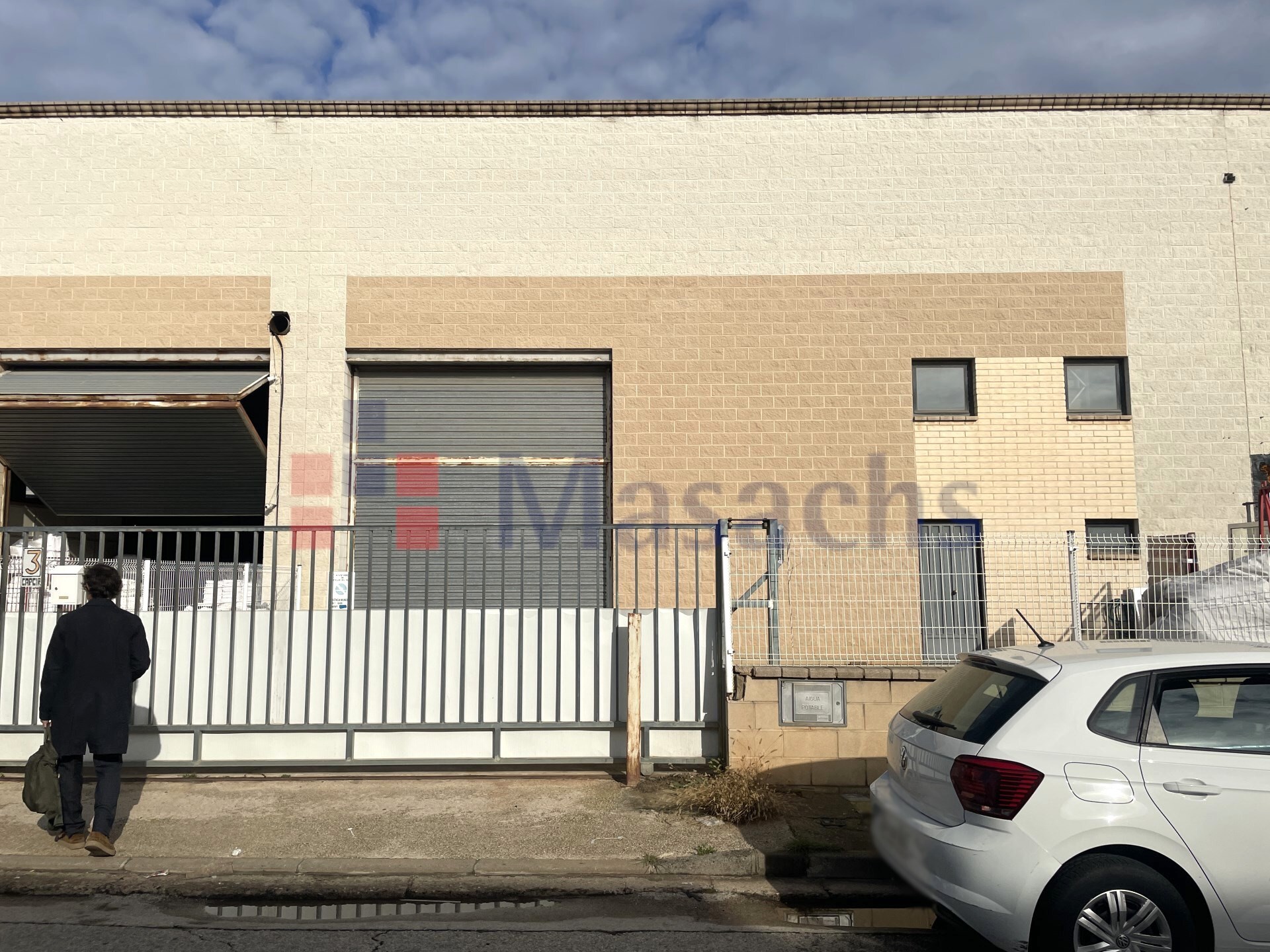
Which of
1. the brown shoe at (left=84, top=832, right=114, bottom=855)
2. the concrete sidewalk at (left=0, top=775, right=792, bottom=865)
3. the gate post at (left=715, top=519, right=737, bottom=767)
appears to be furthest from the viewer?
the gate post at (left=715, top=519, right=737, bottom=767)

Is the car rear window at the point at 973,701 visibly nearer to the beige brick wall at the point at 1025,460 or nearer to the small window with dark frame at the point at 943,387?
the beige brick wall at the point at 1025,460

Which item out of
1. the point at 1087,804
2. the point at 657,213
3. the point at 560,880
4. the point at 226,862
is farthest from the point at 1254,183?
the point at 226,862

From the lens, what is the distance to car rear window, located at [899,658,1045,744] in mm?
4621

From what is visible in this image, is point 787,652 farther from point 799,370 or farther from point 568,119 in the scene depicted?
point 568,119

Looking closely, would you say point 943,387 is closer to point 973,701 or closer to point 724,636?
point 724,636

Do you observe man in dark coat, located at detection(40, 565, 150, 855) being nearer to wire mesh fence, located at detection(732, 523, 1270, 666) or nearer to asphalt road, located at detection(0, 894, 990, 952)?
asphalt road, located at detection(0, 894, 990, 952)

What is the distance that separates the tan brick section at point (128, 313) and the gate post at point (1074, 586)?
959cm

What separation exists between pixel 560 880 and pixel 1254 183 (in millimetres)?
12339

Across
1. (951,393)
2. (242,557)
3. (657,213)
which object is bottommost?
(242,557)

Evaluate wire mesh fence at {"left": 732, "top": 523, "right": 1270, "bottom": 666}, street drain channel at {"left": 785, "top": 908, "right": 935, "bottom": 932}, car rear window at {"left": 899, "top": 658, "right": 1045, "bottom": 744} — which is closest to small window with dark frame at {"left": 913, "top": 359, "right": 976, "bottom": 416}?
wire mesh fence at {"left": 732, "top": 523, "right": 1270, "bottom": 666}

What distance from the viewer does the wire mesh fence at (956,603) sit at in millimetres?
8438

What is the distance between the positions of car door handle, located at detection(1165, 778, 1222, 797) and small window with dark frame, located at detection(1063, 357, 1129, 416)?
8.94 meters

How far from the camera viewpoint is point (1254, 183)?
41.5 ft

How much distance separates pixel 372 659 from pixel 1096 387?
9.43 metres
